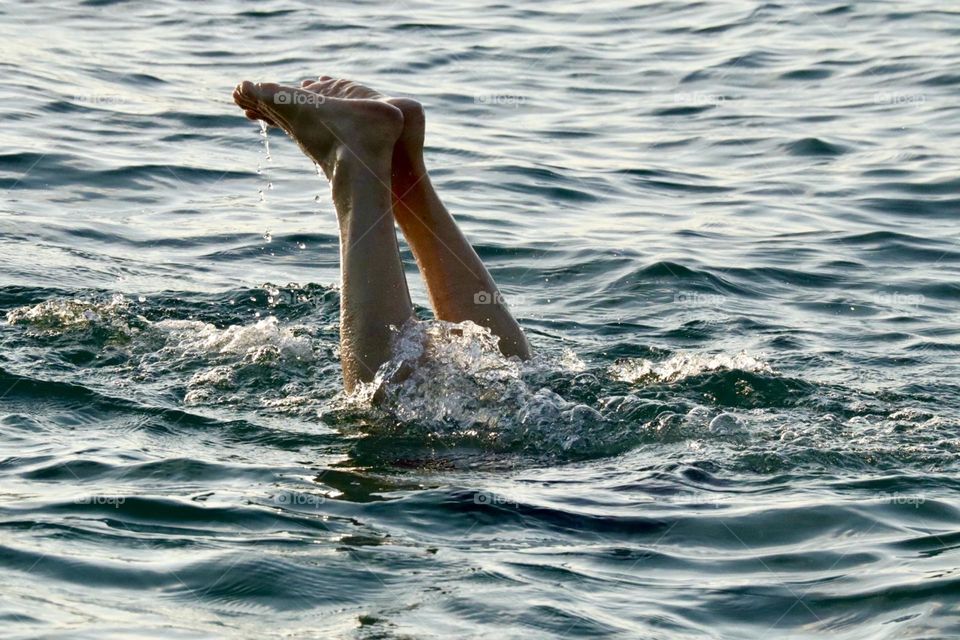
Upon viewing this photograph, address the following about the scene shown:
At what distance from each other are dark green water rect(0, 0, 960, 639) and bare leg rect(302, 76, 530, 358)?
0.19 m

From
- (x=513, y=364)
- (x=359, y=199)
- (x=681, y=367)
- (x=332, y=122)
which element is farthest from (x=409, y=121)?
(x=681, y=367)

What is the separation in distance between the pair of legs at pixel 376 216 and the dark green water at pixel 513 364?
0.21 meters

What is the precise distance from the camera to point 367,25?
51.3ft

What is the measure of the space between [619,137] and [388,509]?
7755 mm

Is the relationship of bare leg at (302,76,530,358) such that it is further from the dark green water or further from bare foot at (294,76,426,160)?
the dark green water

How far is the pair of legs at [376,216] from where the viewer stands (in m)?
5.18

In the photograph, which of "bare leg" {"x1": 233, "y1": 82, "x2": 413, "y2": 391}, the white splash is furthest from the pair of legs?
the white splash

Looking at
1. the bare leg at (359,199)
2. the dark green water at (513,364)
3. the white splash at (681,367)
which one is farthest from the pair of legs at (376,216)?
the white splash at (681,367)

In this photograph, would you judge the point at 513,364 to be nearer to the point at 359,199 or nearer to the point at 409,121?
the point at 359,199

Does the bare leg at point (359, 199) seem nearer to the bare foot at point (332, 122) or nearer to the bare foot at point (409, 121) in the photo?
the bare foot at point (332, 122)

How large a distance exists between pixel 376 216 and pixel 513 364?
0.86 meters

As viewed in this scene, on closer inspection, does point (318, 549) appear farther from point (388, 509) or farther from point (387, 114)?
point (387, 114)

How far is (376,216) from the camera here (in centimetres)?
528

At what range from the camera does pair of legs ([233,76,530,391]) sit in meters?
5.18
